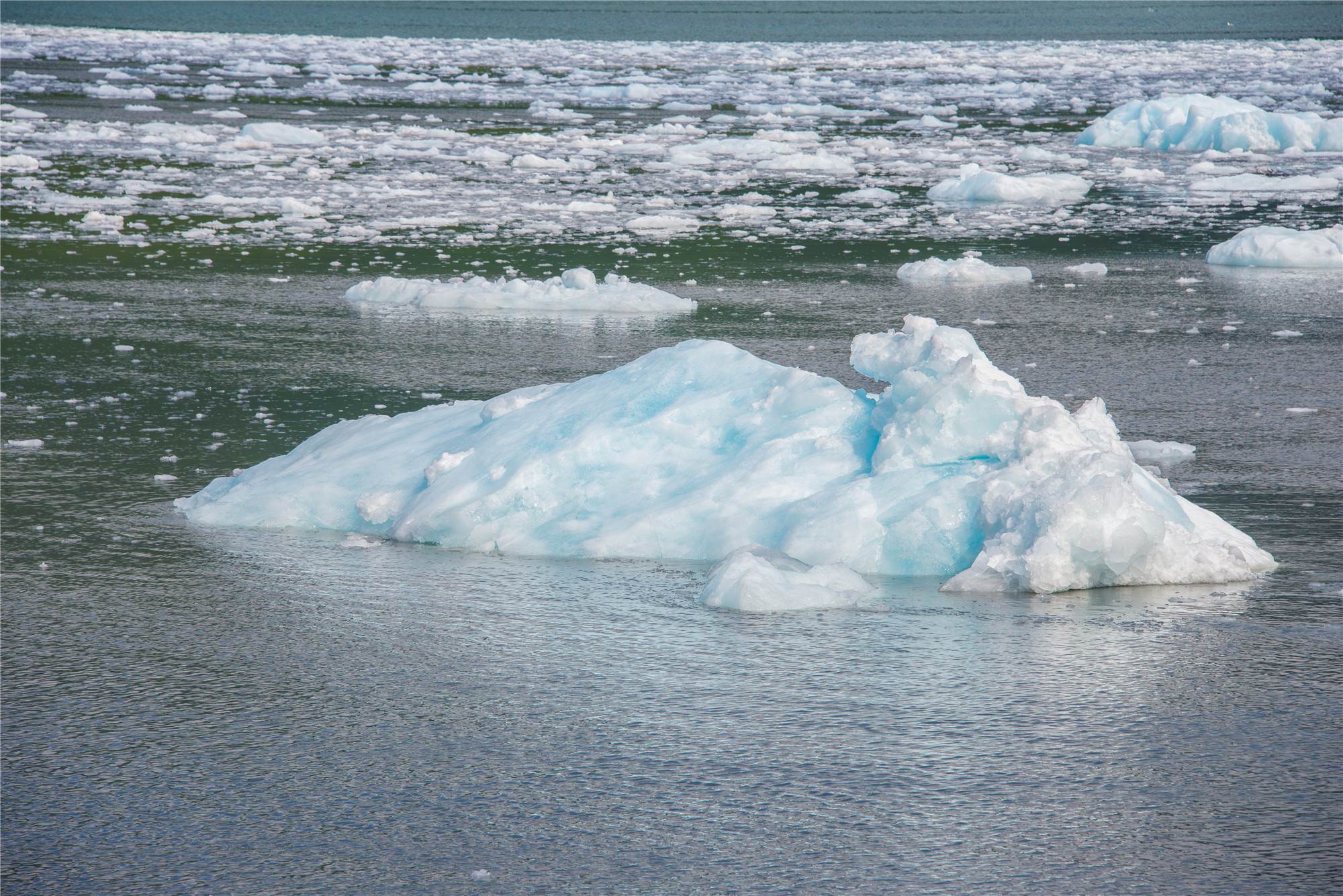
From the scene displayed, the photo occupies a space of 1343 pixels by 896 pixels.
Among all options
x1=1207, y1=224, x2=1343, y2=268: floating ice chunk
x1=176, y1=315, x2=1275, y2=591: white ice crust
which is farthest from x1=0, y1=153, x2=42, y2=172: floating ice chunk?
x1=1207, y1=224, x2=1343, y2=268: floating ice chunk

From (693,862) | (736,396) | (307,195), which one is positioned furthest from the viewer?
(307,195)

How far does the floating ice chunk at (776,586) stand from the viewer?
501 centimetres

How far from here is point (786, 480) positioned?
570cm

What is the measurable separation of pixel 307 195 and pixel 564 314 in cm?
774

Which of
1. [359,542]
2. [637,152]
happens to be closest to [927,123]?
[637,152]

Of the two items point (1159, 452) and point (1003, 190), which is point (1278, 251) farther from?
point (1159, 452)

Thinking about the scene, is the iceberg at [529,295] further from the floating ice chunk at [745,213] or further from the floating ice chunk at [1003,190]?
the floating ice chunk at [1003,190]

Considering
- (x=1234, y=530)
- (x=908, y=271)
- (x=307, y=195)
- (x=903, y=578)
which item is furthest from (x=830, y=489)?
(x=307, y=195)

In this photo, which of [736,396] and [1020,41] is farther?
[1020,41]

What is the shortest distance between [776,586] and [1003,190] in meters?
13.7

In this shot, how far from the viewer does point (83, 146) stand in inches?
872

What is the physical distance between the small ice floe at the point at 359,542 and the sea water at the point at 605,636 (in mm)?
28

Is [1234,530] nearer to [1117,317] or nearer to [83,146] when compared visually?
[1117,317]

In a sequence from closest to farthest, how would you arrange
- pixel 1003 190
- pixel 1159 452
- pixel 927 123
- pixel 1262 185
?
pixel 1159 452
pixel 1003 190
pixel 1262 185
pixel 927 123
